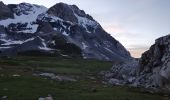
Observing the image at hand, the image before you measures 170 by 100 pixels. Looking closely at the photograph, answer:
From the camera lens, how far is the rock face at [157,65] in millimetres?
62031

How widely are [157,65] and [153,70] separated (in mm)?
2372

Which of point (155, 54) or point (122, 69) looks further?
point (122, 69)

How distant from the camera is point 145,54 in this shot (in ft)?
286

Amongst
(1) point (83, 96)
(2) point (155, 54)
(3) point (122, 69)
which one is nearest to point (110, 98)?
(1) point (83, 96)

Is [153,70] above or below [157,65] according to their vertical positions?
below

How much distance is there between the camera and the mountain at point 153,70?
6212 centimetres

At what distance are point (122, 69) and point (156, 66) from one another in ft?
80.1

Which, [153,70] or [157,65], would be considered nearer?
[153,70]

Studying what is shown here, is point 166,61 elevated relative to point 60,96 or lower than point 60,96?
elevated

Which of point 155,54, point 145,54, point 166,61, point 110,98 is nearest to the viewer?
point 110,98

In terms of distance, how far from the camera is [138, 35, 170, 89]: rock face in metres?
62.0

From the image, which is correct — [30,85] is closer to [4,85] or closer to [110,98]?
[4,85]

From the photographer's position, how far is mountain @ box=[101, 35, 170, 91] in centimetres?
6212

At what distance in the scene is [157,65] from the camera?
74812 millimetres
